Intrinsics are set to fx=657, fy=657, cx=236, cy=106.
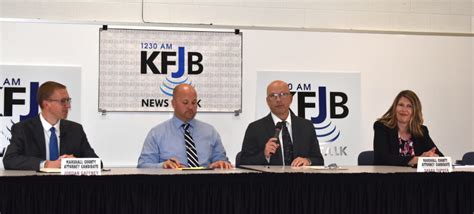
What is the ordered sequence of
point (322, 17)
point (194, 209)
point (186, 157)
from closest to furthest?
point (194, 209), point (186, 157), point (322, 17)

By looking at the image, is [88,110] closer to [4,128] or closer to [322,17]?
[4,128]

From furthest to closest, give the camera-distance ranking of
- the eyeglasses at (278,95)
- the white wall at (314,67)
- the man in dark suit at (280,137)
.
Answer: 1. the white wall at (314,67)
2. the eyeglasses at (278,95)
3. the man in dark suit at (280,137)

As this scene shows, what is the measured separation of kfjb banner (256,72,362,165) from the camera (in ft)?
18.4

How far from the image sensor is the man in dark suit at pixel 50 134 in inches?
138

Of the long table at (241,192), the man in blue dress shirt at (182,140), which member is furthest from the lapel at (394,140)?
the man in blue dress shirt at (182,140)

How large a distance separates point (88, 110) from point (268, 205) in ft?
9.07

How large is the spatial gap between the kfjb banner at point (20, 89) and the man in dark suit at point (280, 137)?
6.13ft

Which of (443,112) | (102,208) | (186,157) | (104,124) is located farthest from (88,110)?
(443,112)

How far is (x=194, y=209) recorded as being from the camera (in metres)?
2.84

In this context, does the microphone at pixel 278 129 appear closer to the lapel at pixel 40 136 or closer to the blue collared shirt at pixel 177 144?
the blue collared shirt at pixel 177 144

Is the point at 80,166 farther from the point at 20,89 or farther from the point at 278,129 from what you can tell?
the point at 20,89

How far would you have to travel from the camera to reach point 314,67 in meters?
5.66

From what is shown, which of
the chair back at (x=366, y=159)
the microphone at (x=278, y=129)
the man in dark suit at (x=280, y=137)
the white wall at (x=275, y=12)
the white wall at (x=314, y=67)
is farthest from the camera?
the white wall at (x=275, y=12)

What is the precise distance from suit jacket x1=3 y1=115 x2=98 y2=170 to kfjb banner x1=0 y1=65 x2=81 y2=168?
1.62 meters
